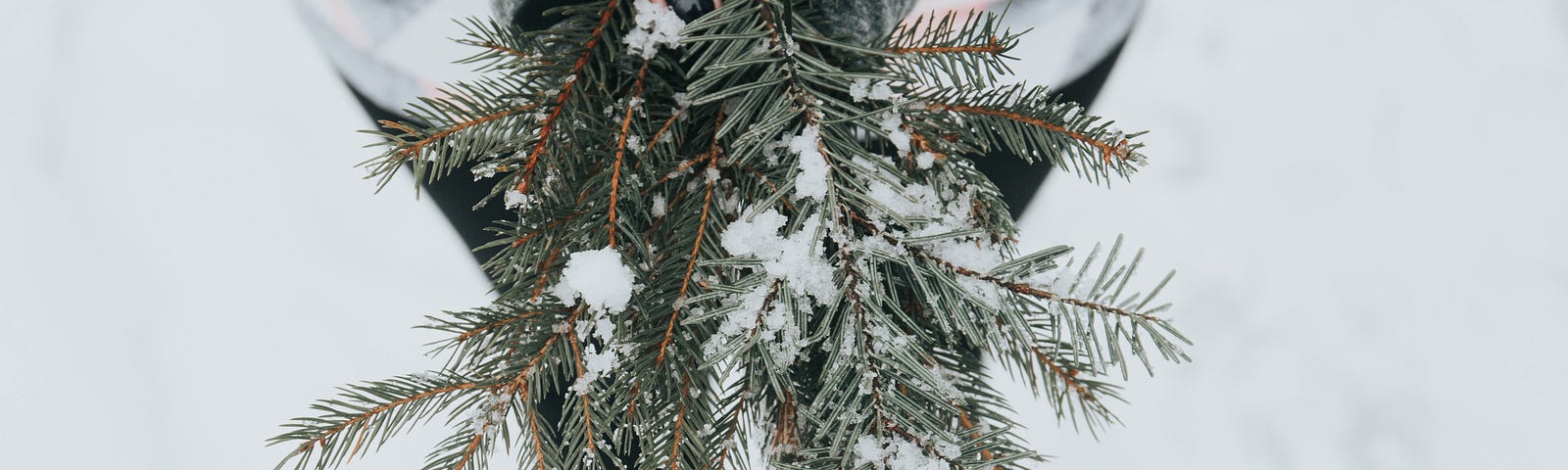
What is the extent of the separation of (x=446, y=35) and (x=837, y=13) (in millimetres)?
201

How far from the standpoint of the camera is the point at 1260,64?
2.90ft

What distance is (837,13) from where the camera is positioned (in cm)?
34

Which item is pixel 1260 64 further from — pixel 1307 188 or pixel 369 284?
pixel 369 284

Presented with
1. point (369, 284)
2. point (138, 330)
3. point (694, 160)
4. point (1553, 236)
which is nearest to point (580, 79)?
point (694, 160)

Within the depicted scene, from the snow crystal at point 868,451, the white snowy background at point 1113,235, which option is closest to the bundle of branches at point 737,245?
the snow crystal at point 868,451

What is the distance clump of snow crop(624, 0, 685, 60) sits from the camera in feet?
0.96

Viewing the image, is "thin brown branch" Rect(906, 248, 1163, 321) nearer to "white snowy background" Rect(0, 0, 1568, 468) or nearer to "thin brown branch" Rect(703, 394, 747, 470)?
"thin brown branch" Rect(703, 394, 747, 470)

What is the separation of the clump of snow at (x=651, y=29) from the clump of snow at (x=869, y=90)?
5 cm

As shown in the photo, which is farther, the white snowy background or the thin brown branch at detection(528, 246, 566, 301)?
the white snowy background

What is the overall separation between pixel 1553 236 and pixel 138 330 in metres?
1.23

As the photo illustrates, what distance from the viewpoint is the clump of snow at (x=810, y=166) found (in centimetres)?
26

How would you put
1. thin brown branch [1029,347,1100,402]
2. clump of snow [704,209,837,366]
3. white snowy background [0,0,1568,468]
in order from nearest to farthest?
clump of snow [704,209,837,366] → thin brown branch [1029,347,1100,402] → white snowy background [0,0,1568,468]

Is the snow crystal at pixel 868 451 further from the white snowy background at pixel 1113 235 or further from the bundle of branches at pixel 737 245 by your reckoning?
the white snowy background at pixel 1113 235

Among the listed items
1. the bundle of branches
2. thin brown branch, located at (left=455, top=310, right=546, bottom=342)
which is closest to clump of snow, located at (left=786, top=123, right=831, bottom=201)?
the bundle of branches
